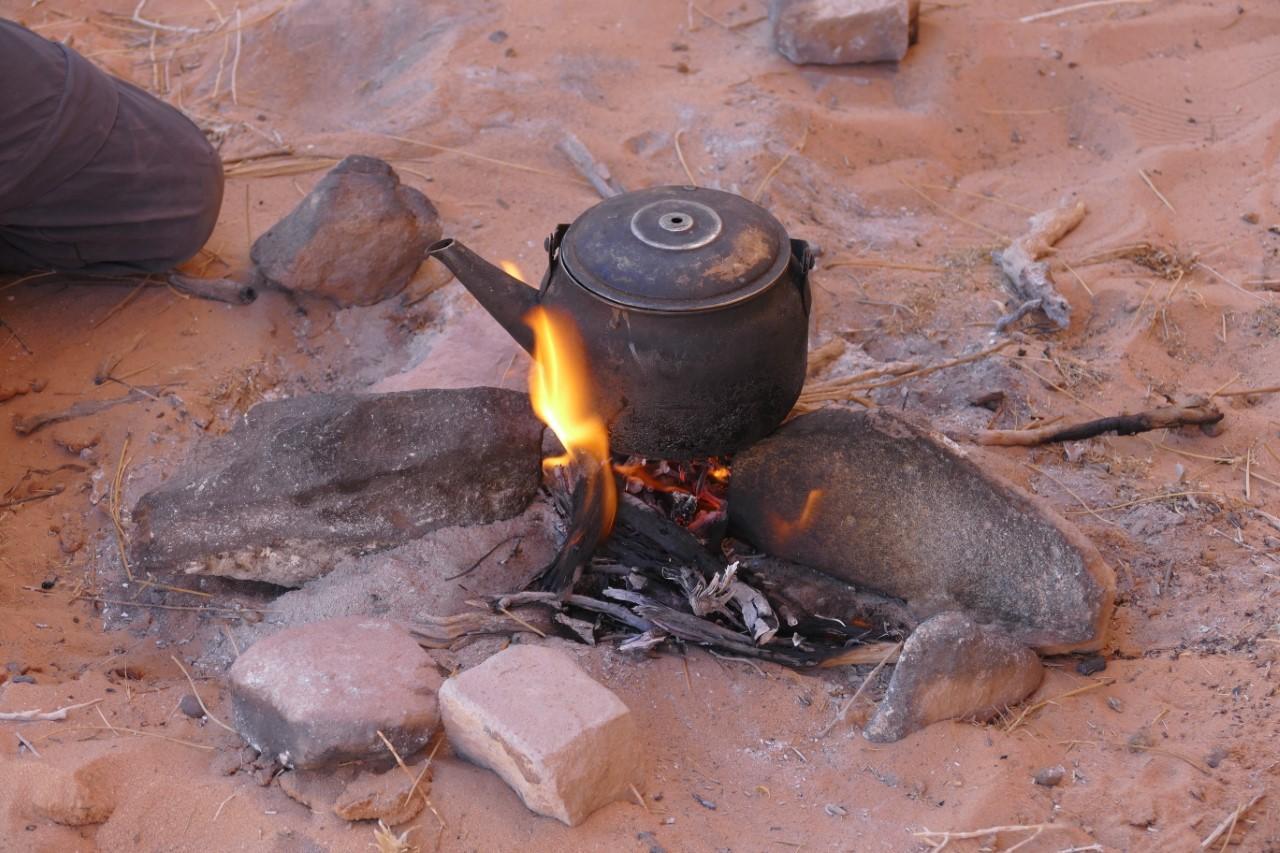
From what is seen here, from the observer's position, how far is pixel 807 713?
8.84 ft

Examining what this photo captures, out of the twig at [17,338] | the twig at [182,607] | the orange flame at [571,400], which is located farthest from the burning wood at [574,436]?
the twig at [17,338]

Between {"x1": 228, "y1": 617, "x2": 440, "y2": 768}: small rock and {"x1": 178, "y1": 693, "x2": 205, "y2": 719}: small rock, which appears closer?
{"x1": 228, "y1": 617, "x2": 440, "y2": 768}: small rock

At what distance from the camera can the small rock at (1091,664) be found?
275 centimetres

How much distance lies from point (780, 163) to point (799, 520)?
7.62 ft

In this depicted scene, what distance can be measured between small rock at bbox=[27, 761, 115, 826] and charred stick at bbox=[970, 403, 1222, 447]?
2.62 meters

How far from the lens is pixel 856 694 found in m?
2.70

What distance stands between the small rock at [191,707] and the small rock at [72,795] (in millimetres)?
310

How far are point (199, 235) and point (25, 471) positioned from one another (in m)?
1.11

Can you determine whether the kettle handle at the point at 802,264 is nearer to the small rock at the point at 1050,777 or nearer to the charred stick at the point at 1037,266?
the small rock at the point at 1050,777

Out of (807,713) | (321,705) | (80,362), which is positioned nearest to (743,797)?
(807,713)

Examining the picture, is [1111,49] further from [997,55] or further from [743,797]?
[743,797]

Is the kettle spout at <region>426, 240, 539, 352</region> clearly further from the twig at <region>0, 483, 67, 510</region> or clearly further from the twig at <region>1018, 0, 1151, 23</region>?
the twig at <region>1018, 0, 1151, 23</region>

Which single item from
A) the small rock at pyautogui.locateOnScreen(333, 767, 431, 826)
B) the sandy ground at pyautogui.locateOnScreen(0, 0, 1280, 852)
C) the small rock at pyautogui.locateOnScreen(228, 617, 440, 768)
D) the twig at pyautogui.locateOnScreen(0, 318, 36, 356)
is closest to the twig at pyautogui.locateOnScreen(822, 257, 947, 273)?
the sandy ground at pyautogui.locateOnScreen(0, 0, 1280, 852)

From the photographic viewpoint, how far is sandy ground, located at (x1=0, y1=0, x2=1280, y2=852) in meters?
2.41
